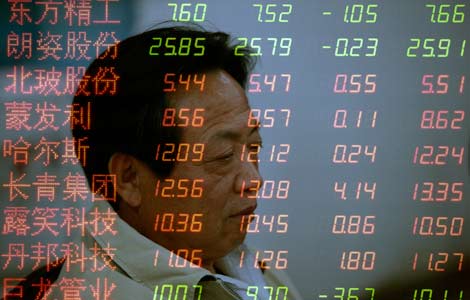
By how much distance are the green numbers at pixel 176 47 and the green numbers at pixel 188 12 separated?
5cm

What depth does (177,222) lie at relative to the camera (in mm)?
1763

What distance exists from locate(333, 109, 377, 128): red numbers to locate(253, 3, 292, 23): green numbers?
24 cm

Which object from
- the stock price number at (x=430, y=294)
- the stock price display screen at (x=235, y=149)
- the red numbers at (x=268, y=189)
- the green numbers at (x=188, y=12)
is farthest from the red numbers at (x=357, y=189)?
the green numbers at (x=188, y=12)

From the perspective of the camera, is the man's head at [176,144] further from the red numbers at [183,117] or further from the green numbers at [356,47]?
the green numbers at [356,47]

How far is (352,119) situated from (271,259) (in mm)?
349

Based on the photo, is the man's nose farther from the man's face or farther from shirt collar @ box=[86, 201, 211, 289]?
shirt collar @ box=[86, 201, 211, 289]

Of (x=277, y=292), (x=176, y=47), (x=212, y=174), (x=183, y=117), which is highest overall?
(x=176, y=47)

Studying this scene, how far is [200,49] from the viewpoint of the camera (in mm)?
1779

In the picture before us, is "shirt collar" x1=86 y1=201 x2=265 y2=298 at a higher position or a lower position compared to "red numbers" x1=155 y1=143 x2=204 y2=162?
lower

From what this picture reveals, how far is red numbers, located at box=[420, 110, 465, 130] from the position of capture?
5.95ft

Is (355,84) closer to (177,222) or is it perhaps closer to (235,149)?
(235,149)

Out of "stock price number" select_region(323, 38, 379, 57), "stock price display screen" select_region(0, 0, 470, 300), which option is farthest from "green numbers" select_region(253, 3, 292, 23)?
"stock price number" select_region(323, 38, 379, 57)

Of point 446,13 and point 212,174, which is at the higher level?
point 446,13

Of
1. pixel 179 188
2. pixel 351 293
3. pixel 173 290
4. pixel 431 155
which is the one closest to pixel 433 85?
pixel 431 155
